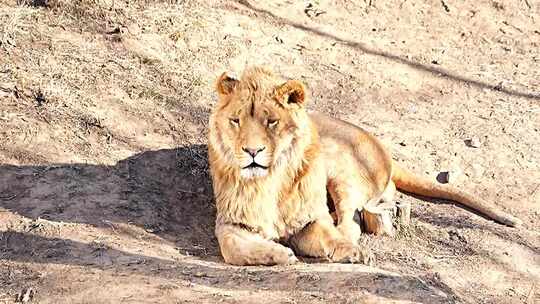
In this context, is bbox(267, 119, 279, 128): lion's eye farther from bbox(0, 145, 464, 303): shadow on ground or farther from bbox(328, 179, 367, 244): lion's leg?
bbox(328, 179, 367, 244): lion's leg

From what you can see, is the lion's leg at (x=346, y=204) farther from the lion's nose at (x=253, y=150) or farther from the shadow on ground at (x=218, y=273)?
the lion's nose at (x=253, y=150)

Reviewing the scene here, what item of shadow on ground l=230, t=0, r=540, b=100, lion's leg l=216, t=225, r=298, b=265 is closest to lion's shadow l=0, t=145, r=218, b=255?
lion's leg l=216, t=225, r=298, b=265

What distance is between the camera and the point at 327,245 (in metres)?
5.32

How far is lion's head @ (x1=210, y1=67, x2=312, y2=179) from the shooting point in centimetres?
503

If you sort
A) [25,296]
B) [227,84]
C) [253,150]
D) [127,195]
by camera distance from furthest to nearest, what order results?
[127,195] → [227,84] → [253,150] → [25,296]

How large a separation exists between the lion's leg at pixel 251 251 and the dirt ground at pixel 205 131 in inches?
6.4

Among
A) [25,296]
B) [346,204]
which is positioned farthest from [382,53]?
[25,296]

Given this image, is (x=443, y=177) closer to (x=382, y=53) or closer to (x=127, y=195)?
(x=382, y=53)

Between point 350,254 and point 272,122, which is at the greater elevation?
point 272,122

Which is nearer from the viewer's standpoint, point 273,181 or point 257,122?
point 257,122

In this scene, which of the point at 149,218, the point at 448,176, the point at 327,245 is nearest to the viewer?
the point at 327,245

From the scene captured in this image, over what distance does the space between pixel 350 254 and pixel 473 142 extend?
288cm

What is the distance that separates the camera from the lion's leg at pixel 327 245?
5.23 metres

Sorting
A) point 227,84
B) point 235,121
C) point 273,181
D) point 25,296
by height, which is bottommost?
point 25,296
